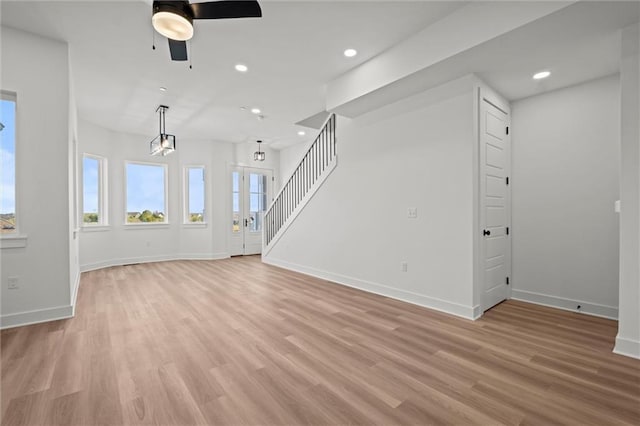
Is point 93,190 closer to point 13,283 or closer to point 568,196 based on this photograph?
point 13,283

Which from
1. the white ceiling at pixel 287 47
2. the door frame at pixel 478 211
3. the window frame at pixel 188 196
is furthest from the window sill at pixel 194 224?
the door frame at pixel 478 211

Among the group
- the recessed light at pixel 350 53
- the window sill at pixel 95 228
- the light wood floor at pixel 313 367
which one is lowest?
the light wood floor at pixel 313 367

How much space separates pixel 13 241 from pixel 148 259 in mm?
4341

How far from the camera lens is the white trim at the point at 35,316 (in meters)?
3.09

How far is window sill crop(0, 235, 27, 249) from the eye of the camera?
10.1 feet

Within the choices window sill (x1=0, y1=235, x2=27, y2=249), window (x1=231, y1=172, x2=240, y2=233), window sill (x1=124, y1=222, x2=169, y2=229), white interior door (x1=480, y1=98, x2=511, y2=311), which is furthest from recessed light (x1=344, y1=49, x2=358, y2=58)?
window sill (x1=124, y1=222, x2=169, y2=229)

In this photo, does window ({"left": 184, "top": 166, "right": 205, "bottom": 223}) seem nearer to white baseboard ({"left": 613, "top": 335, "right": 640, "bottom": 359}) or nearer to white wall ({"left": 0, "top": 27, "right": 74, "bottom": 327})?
white wall ({"left": 0, "top": 27, "right": 74, "bottom": 327})

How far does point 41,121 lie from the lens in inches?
128

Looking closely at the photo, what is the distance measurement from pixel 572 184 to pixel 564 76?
1.29 meters

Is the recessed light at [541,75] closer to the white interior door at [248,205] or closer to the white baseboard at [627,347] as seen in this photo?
the white baseboard at [627,347]

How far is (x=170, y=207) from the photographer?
7.59 m

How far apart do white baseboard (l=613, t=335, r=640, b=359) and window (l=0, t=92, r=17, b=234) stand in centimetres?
600

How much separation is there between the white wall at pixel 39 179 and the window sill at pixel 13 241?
0.04 metres

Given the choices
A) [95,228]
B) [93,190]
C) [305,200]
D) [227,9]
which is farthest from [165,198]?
[227,9]
